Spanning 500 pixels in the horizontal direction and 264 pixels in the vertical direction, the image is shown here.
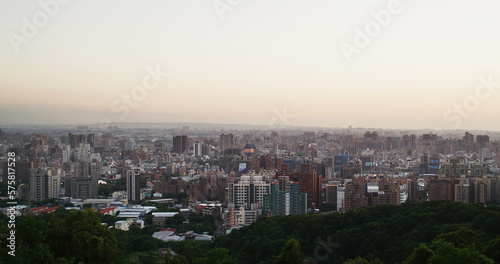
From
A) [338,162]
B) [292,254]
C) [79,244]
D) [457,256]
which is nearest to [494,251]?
[457,256]

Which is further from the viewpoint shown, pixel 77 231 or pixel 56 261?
pixel 77 231

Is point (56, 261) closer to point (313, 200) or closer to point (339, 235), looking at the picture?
point (339, 235)

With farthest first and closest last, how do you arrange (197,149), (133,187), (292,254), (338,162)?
(197,149) → (338,162) → (133,187) → (292,254)

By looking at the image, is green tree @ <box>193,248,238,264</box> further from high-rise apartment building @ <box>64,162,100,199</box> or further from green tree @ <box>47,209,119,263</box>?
high-rise apartment building @ <box>64,162,100,199</box>

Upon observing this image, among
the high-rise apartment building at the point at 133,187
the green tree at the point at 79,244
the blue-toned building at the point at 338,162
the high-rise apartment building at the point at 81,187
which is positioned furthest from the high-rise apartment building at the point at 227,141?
the green tree at the point at 79,244

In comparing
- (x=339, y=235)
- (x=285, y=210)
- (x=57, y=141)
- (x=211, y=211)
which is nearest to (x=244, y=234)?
(x=339, y=235)

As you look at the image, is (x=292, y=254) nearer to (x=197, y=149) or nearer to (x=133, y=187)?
(x=133, y=187)

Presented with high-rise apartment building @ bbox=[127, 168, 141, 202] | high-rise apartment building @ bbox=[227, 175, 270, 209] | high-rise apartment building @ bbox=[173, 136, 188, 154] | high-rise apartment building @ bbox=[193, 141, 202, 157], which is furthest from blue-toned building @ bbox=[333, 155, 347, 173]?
high-rise apartment building @ bbox=[173, 136, 188, 154]

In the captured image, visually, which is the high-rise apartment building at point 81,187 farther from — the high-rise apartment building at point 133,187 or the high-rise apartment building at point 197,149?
the high-rise apartment building at point 197,149
